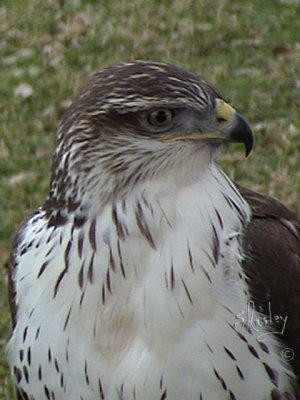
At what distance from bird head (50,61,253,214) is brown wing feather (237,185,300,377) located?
441 mm

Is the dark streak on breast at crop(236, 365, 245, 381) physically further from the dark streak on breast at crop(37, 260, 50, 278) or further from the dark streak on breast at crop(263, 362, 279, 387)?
the dark streak on breast at crop(37, 260, 50, 278)

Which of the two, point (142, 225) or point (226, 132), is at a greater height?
point (226, 132)

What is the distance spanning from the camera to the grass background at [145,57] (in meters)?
6.39

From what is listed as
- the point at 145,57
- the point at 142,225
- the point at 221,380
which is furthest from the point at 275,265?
the point at 145,57

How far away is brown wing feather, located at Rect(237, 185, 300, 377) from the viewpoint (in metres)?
3.75

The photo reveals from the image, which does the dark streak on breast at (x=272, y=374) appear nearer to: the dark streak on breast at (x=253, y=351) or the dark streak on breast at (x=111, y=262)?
the dark streak on breast at (x=253, y=351)

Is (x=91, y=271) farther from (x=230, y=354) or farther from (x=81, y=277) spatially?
(x=230, y=354)

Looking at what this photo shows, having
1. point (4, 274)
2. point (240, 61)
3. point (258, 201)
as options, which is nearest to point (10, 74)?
point (240, 61)

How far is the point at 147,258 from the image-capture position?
11.7 feet

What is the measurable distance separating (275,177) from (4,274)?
1602mm

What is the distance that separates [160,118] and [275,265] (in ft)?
2.36

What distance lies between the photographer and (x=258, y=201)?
4043mm

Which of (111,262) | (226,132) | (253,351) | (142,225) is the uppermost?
(226,132)

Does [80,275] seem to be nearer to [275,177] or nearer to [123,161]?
[123,161]
